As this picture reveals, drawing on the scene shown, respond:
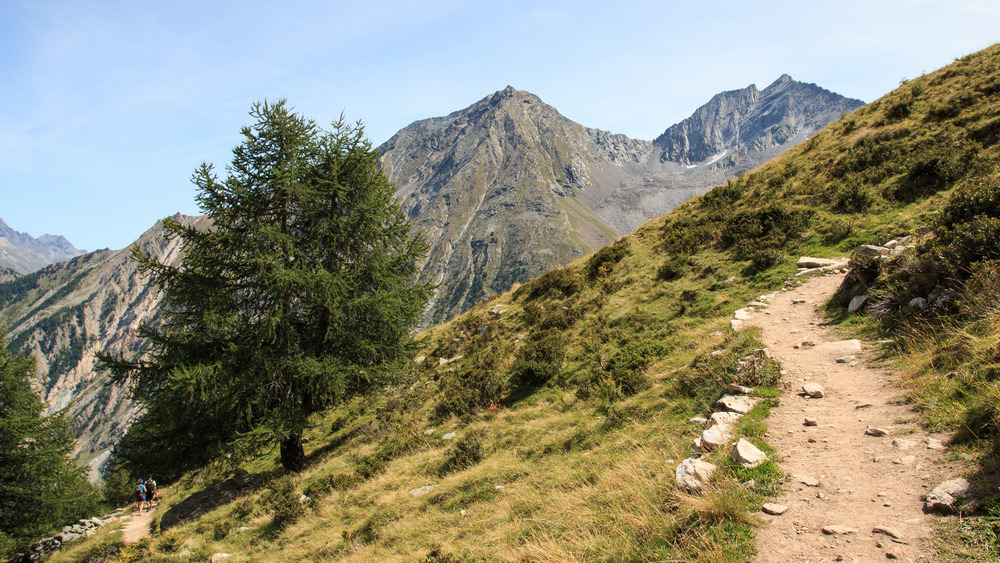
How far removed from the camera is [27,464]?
21703mm

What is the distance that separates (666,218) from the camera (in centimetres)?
2577

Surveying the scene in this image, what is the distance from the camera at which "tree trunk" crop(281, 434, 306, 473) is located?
15.1 m

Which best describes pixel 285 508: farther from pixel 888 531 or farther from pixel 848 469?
pixel 888 531

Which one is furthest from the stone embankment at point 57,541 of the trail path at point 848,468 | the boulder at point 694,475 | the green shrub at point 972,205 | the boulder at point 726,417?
the green shrub at point 972,205

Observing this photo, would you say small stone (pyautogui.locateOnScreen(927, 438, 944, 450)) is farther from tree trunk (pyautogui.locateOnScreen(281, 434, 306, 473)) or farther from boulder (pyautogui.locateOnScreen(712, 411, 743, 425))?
tree trunk (pyautogui.locateOnScreen(281, 434, 306, 473))

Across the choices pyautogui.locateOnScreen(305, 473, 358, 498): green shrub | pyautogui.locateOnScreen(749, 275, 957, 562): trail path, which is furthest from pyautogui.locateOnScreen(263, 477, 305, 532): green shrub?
pyautogui.locateOnScreen(749, 275, 957, 562): trail path

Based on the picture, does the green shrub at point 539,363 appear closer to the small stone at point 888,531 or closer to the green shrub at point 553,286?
the green shrub at point 553,286

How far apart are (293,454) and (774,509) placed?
1548 cm

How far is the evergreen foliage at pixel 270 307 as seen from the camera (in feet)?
42.2

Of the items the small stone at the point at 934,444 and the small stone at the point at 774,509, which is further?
the small stone at the point at 934,444

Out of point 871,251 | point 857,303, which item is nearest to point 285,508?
point 857,303

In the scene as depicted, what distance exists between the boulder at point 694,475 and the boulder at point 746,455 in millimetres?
424

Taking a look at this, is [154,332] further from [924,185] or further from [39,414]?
[924,185]

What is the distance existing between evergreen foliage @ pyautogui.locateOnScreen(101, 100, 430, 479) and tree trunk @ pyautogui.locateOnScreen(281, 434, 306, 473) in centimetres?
4
